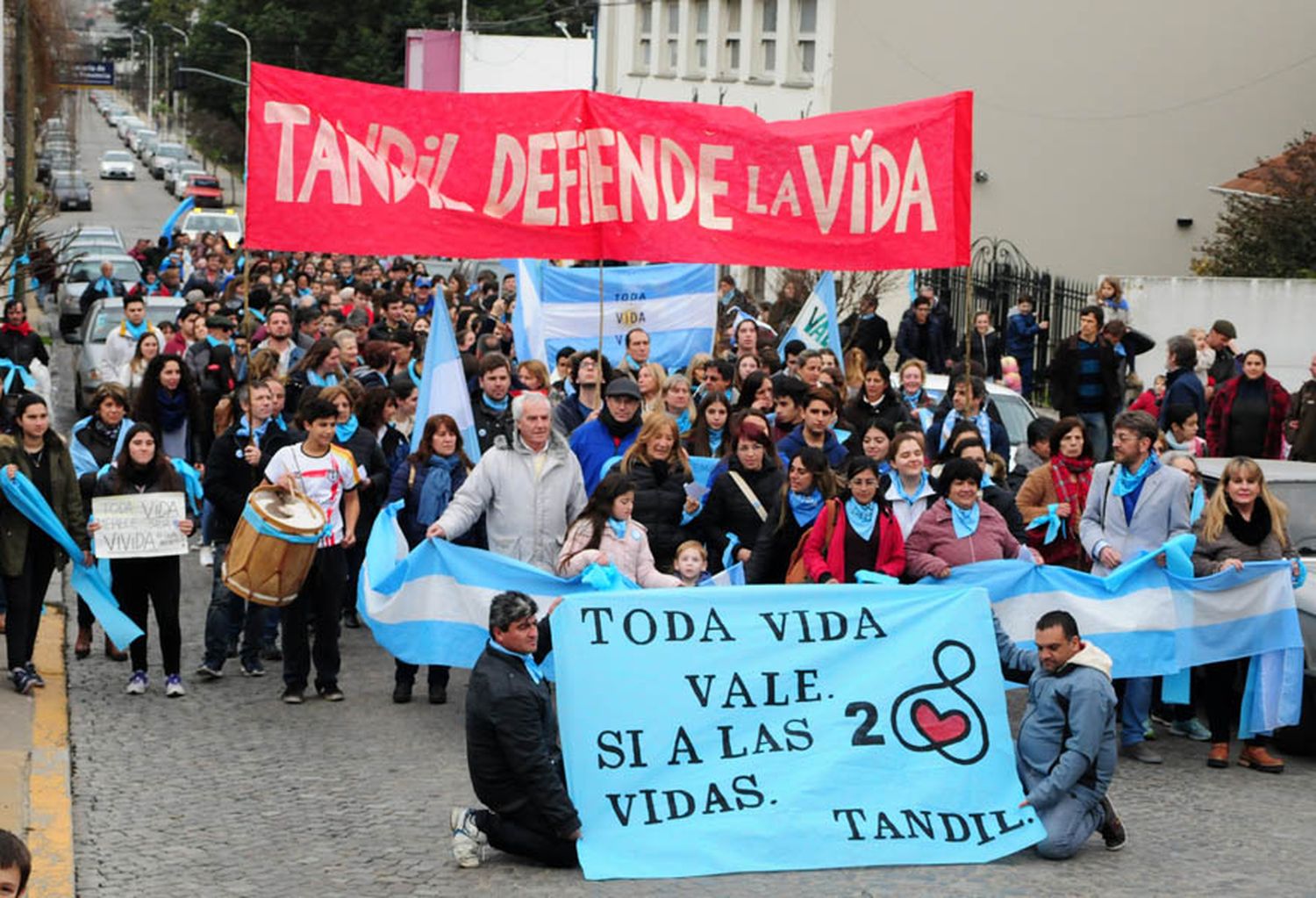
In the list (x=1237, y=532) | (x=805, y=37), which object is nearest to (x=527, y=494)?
(x=1237, y=532)

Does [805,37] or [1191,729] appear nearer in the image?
[1191,729]

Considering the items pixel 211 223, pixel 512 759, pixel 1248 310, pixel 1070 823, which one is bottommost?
pixel 1070 823

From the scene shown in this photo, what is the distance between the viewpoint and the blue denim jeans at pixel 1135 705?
1052 centimetres

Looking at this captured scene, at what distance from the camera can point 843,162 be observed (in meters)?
11.8

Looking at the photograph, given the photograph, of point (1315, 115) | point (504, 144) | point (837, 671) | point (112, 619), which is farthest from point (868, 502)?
point (1315, 115)

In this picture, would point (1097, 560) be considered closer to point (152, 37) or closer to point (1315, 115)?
point (1315, 115)

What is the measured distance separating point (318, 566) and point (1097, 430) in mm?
9310

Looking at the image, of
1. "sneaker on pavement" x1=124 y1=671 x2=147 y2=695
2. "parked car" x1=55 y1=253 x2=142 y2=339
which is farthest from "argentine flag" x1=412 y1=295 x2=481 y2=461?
"parked car" x1=55 y1=253 x2=142 y2=339

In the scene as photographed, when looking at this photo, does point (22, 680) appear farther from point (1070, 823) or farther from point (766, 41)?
point (766, 41)

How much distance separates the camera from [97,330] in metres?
25.3

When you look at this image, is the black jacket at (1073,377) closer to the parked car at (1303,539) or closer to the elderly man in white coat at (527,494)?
the parked car at (1303,539)

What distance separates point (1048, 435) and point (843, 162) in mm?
2118

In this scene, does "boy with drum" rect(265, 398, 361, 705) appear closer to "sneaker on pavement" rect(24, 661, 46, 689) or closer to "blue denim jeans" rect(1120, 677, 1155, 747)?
"sneaker on pavement" rect(24, 661, 46, 689)

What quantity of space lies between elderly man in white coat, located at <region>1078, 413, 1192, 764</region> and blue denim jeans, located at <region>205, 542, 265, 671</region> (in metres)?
4.86
